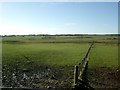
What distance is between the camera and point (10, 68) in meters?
28.2

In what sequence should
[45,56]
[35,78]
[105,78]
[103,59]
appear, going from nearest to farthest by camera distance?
[105,78], [35,78], [103,59], [45,56]

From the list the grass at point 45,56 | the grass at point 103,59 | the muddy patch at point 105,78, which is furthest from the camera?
the grass at point 45,56

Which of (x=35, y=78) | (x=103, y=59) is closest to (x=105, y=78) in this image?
(x=35, y=78)

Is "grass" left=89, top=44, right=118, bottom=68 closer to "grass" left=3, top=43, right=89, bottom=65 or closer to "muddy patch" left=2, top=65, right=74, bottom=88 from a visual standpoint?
"grass" left=3, top=43, right=89, bottom=65

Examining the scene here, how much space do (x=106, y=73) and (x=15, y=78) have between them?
8.90m

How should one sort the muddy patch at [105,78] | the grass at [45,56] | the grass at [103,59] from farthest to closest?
the grass at [45,56], the grass at [103,59], the muddy patch at [105,78]

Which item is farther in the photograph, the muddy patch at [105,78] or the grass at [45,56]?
the grass at [45,56]

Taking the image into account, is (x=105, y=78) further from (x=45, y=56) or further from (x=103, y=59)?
(x=45, y=56)

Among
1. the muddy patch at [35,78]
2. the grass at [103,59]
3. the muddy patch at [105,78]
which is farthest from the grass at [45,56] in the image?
the muddy patch at [105,78]

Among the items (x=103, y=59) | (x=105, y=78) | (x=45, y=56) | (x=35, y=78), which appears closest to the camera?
(x=105, y=78)

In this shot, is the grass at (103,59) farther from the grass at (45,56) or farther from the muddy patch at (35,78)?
the muddy patch at (35,78)

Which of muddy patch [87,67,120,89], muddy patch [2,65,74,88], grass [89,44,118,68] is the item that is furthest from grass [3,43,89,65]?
muddy patch [87,67,120,89]

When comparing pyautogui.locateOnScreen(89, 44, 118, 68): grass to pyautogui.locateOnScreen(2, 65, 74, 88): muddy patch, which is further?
pyautogui.locateOnScreen(89, 44, 118, 68): grass

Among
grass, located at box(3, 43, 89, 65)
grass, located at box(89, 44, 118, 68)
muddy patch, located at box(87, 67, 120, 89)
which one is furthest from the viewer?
grass, located at box(3, 43, 89, 65)
